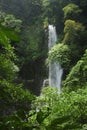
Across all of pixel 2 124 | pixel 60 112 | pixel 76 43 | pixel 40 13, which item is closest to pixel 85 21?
pixel 76 43

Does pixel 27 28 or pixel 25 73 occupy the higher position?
pixel 27 28

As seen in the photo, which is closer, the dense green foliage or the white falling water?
the dense green foliage

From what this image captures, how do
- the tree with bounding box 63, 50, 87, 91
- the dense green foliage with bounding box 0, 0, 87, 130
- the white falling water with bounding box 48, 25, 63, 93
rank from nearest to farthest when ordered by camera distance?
the dense green foliage with bounding box 0, 0, 87, 130, the tree with bounding box 63, 50, 87, 91, the white falling water with bounding box 48, 25, 63, 93

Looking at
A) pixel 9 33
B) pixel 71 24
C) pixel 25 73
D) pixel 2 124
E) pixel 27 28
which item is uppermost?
pixel 9 33

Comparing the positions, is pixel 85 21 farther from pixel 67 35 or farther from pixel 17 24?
pixel 17 24

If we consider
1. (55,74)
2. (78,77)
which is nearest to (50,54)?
(55,74)

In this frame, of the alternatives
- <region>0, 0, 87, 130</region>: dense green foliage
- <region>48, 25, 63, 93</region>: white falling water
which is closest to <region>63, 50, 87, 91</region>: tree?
<region>0, 0, 87, 130</region>: dense green foliage

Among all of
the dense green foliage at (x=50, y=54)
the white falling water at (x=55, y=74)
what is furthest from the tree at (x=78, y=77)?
the white falling water at (x=55, y=74)

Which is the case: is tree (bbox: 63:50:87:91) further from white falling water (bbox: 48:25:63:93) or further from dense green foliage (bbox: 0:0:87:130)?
white falling water (bbox: 48:25:63:93)

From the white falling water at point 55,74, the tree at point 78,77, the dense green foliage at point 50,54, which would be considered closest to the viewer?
the dense green foliage at point 50,54

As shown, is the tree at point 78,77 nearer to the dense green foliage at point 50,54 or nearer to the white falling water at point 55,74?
the dense green foliage at point 50,54

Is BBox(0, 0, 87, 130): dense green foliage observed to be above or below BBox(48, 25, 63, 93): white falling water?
above

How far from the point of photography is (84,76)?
12836mm

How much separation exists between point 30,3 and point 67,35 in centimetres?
802
